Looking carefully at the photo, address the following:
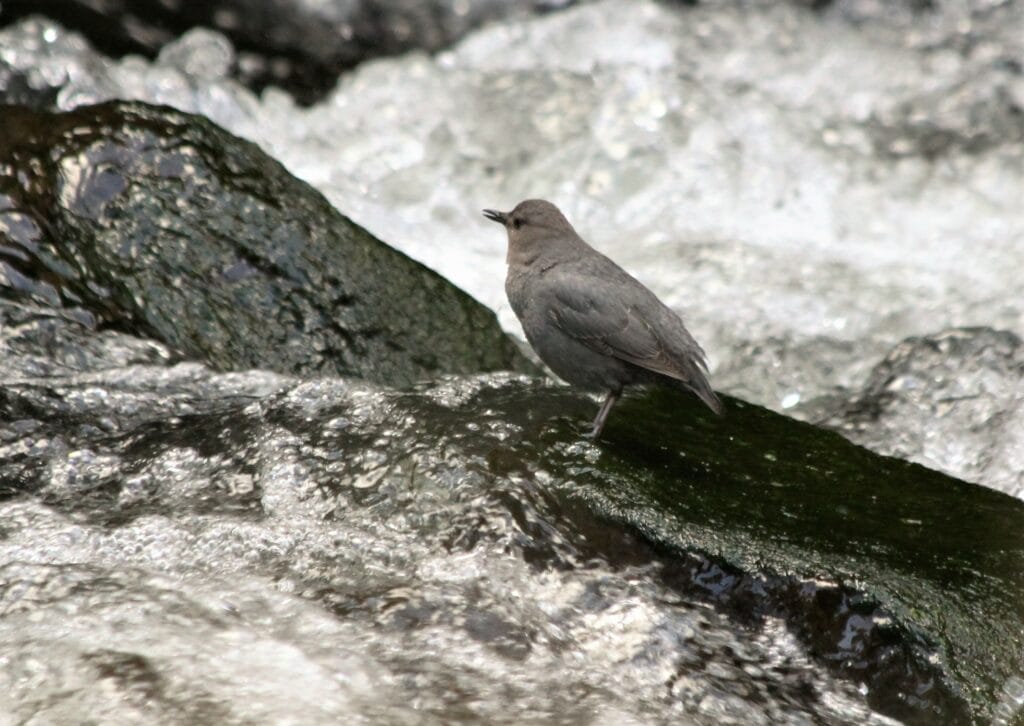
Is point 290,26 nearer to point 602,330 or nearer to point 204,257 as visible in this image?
point 204,257

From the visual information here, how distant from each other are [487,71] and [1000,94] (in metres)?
3.35

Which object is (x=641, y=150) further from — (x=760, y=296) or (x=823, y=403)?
(x=823, y=403)

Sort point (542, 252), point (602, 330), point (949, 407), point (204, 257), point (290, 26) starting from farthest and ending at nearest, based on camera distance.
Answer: point (290, 26), point (949, 407), point (204, 257), point (542, 252), point (602, 330)

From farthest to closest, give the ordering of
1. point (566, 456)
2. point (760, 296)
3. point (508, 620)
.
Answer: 1. point (760, 296)
2. point (566, 456)
3. point (508, 620)

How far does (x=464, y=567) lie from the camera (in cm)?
366

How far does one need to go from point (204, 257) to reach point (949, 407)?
3.17 m

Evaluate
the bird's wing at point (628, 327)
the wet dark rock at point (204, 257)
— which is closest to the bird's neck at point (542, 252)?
the bird's wing at point (628, 327)

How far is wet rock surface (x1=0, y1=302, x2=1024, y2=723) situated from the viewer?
10.8 feet

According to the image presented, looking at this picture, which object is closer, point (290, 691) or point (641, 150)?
point (290, 691)

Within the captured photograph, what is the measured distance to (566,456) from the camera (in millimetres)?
4117

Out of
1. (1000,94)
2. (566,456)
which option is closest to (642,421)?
(566,456)

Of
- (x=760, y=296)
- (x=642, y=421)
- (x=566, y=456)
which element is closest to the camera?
(x=566, y=456)

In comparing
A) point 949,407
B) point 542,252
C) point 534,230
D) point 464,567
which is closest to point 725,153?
point 949,407

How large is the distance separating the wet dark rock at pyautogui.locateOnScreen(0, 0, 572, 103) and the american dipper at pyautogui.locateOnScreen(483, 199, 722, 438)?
4325mm
